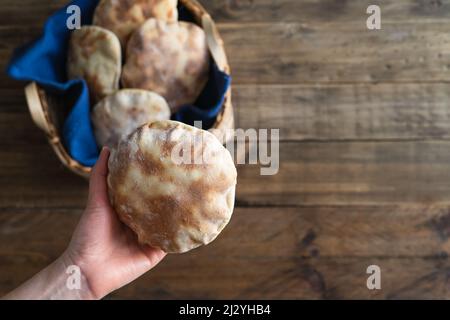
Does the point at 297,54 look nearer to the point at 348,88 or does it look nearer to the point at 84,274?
the point at 348,88

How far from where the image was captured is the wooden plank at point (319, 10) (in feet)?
4.70

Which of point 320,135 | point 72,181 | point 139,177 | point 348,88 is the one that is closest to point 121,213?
point 139,177

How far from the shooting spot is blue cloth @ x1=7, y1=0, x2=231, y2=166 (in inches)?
46.3

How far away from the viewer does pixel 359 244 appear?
55.1 inches

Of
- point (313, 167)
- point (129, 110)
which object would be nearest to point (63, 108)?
point (129, 110)

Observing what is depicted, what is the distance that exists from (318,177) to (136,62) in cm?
61

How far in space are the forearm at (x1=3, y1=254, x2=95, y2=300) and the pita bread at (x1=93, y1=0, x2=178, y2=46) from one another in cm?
61

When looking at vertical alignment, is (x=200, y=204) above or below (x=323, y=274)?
above

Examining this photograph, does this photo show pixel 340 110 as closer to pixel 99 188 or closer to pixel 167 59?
pixel 167 59

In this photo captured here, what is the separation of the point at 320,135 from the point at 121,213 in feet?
2.31

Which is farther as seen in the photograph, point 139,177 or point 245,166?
point 245,166

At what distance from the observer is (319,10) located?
1.44m

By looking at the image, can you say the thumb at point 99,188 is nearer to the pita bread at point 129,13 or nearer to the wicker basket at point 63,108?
the wicker basket at point 63,108
